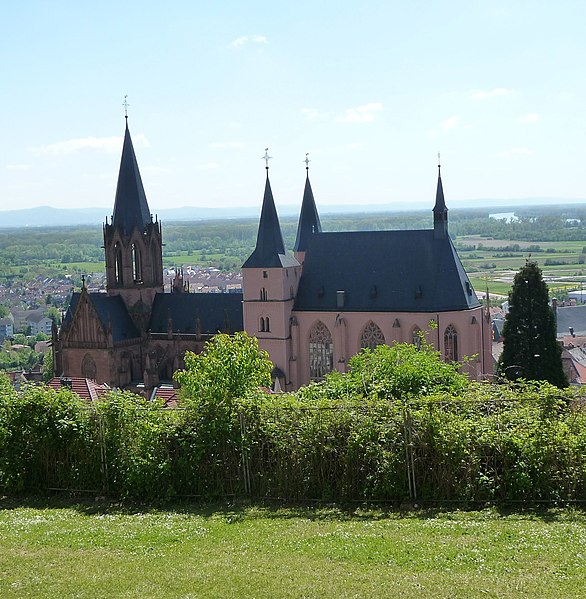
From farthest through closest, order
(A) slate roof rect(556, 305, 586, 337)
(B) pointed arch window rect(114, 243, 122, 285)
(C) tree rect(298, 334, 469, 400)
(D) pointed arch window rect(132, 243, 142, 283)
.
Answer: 1. (A) slate roof rect(556, 305, 586, 337)
2. (D) pointed arch window rect(132, 243, 142, 283)
3. (B) pointed arch window rect(114, 243, 122, 285)
4. (C) tree rect(298, 334, 469, 400)

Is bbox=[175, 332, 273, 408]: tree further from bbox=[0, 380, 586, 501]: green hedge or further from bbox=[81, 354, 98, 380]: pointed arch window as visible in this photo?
bbox=[81, 354, 98, 380]: pointed arch window

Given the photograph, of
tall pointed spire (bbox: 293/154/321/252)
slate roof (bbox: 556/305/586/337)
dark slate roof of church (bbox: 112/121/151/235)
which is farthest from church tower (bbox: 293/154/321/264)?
slate roof (bbox: 556/305/586/337)

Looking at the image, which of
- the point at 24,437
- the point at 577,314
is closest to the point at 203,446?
the point at 24,437

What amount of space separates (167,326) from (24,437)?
4335 cm

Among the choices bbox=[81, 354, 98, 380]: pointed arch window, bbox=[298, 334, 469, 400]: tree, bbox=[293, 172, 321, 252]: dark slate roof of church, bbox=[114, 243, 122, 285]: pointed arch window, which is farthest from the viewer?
bbox=[114, 243, 122, 285]: pointed arch window

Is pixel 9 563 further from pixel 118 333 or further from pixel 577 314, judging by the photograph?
pixel 577 314

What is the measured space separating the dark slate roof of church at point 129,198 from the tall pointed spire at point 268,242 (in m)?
10.4

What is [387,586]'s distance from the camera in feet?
43.0

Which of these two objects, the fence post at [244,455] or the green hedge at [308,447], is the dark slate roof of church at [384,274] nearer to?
the green hedge at [308,447]

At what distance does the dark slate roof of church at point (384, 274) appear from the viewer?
55.6 m

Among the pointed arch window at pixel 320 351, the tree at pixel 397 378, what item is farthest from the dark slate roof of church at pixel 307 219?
the tree at pixel 397 378

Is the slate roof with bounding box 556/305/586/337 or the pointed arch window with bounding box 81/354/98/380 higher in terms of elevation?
the pointed arch window with bounding box 81/354/98/380

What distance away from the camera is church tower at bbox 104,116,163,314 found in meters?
63.9

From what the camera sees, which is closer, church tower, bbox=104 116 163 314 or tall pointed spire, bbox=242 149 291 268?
tall pointed spire, bbox=242 149 291 268
